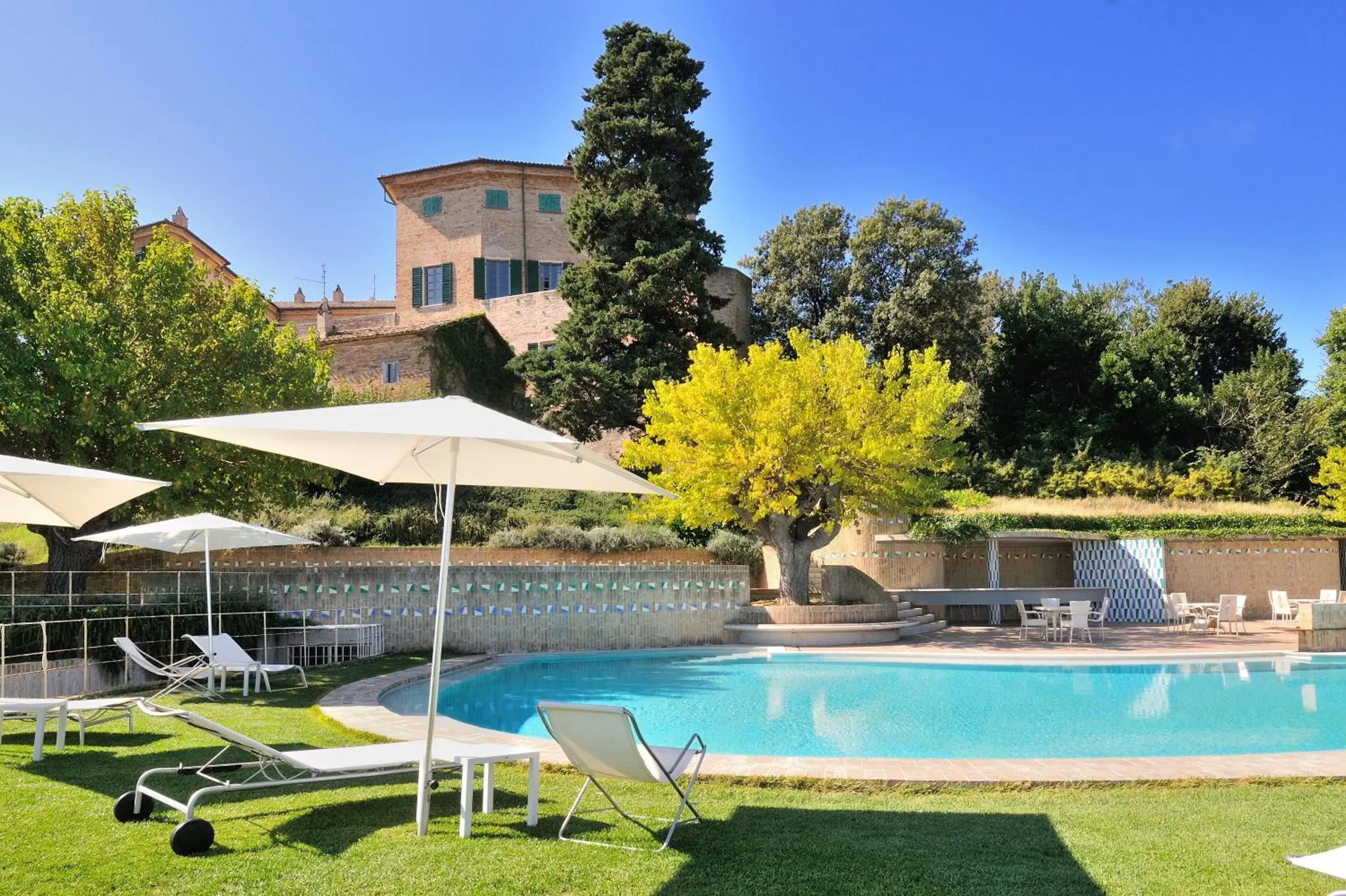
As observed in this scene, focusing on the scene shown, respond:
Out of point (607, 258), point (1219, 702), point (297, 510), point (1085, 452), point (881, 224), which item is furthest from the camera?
point (881, 224)

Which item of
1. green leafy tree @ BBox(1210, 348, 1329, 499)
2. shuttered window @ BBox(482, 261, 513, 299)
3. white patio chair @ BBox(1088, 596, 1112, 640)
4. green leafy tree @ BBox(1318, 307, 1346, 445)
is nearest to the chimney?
shuttered window @ BBox(482, 261, 513, 299)

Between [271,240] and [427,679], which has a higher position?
[271,240]

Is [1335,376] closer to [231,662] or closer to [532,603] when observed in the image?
[532,603]

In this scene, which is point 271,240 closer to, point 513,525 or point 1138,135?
point 513,525

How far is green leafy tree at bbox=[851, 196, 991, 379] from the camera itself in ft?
109

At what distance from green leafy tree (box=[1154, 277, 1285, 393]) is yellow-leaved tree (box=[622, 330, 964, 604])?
26.0 m

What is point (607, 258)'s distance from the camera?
95.2 feet

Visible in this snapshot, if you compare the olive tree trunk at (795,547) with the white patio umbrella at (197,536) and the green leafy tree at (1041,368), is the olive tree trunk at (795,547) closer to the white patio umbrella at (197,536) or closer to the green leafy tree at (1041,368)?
the white patio umbrella at (197,536)

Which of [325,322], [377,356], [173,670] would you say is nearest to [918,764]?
[173,670]

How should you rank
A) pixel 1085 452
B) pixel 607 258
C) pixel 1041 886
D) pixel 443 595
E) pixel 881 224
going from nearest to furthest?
1. pixel 1041 886
2. pixel 443 595
3. pixel 607 258
4. pixel 1085 452
5. pixel 881 224

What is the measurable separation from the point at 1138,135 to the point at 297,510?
2258 centimetres

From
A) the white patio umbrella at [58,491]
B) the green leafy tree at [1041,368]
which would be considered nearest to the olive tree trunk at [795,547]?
the white patio umbrella at [58,491]

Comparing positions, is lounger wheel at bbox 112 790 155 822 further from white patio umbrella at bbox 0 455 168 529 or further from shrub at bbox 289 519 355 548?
shrub at bbox 289 519 355 548

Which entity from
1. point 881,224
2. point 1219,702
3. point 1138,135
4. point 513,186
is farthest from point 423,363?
point 1219,702
